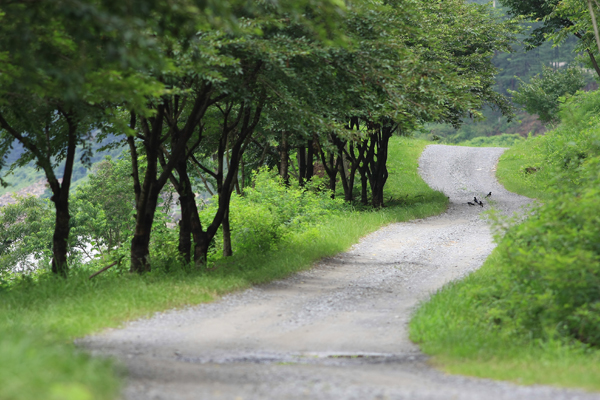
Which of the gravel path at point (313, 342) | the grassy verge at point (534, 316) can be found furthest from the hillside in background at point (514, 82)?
the grassy verge at point (534, 316)

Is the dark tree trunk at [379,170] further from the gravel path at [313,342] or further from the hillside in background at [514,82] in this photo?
the hillside in background at [514,82]

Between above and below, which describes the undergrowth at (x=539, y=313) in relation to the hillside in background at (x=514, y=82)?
below

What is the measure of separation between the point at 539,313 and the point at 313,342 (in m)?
2.67

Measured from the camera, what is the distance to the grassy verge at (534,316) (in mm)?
5238

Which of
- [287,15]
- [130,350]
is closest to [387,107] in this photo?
[287,15]

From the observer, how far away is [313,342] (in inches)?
266

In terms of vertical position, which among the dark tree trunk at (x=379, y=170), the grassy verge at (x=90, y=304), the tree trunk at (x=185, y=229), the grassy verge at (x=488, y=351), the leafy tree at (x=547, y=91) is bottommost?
the grassy verge at (x=488, y=351)

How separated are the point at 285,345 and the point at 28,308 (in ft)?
12.7

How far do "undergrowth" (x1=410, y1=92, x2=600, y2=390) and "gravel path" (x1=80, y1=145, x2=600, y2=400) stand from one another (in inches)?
15.2

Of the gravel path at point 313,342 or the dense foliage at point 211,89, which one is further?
the dense foliage at point 211,89

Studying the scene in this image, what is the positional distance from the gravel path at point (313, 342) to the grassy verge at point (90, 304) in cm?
28

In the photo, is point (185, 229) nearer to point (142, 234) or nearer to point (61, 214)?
point (142, 234)

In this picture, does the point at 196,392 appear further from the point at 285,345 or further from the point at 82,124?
the point at 82,124

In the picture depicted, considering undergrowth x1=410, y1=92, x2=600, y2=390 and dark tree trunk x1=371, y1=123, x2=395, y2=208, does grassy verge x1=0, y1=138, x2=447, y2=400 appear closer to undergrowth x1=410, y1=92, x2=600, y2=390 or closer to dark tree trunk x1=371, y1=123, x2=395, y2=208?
undergrowth x1=410, y1=92, x2=600, y2=390
